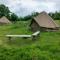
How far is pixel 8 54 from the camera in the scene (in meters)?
18.0

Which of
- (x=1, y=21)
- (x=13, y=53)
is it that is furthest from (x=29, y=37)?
(x=1, y=21)

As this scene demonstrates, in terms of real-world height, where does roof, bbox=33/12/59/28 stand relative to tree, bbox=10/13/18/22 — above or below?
above

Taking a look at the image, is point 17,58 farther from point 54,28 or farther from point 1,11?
point 1,11

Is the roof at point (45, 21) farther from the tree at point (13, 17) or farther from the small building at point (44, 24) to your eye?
the tree at point (13, 17)

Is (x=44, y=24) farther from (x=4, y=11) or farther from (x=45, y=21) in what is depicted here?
(x=4, y=11)

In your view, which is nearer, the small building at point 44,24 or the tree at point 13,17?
the small building at point 44,24

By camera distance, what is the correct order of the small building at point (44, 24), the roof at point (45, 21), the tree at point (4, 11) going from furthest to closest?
the tree at point (4, 11) → the roof at point (45, 21) → the small building at point (44, 24)

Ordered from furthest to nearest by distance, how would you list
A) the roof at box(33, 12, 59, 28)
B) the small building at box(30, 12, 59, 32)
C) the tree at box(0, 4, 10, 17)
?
the tree at box(0, 4, 10, 17)
the roof at box(33, 12, 59, 28)
the small building at box(30, 12, 59, 32)

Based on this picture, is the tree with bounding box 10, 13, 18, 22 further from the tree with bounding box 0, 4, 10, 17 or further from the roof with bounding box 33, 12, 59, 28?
the roof with bounding box 33, 12, 59, 28

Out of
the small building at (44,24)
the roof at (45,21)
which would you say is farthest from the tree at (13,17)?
the roof at (45,21)

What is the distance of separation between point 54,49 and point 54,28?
1593 cm

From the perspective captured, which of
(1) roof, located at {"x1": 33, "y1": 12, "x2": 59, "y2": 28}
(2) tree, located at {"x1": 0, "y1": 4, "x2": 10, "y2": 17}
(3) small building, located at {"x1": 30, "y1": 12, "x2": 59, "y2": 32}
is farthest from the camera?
(2) tree, located at {"x1": 0, "y1": 4, "x2": 10, "y2": 17}

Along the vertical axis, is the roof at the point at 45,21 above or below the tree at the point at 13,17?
above

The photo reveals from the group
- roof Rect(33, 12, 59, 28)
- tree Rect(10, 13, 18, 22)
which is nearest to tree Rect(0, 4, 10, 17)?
tree Rect(10, 13, 18, 22)
